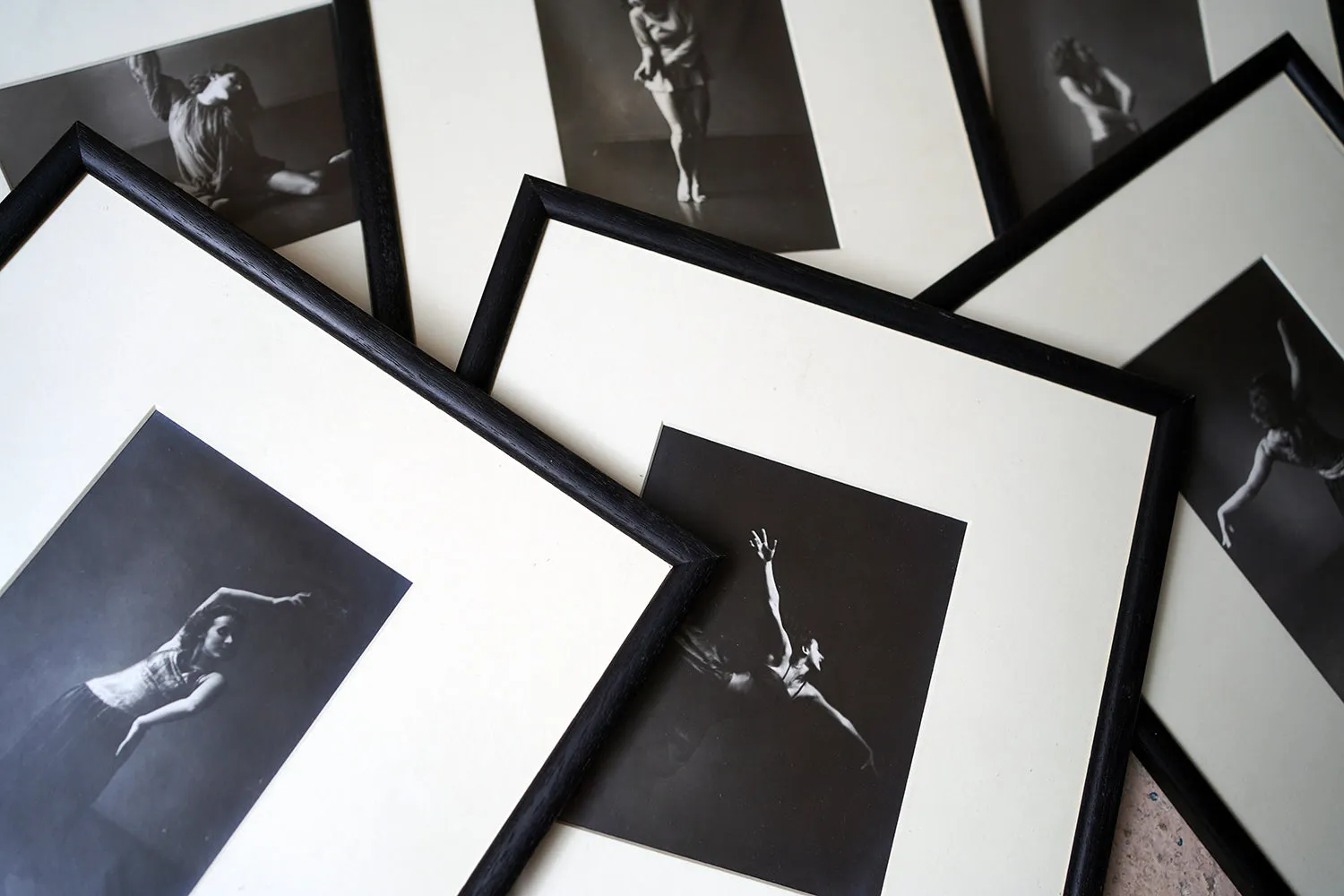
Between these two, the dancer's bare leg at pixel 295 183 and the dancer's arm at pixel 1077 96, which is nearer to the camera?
the dancer's bare leg at pixel 295 183

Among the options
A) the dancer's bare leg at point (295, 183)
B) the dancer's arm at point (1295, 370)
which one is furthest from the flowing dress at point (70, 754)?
the dancer's arm at point (1295, 370)

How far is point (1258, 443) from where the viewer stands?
1048 mm

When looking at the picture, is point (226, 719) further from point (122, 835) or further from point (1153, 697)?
point (1153, 697)

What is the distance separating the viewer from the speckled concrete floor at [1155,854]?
98 cm

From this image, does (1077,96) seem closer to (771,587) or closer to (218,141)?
(771,587)

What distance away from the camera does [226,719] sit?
783mm

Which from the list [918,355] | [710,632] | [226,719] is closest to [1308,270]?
[918,355]

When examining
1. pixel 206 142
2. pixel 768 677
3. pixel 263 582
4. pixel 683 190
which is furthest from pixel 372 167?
pixel 768 677

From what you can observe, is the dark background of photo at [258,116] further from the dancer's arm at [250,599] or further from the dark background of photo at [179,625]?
the dancer's arm at [250,599]

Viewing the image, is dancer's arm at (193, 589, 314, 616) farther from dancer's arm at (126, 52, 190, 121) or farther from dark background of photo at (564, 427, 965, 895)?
→ dancer's arm at (126, 52, 190, 121)

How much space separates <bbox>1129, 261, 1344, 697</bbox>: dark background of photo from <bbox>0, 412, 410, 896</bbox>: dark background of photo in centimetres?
91

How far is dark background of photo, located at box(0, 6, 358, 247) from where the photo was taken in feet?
3.21

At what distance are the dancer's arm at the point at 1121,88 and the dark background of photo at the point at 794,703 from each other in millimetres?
704

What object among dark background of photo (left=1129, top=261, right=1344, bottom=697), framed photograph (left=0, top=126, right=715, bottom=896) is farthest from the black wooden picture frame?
dark background of photo (left=1129, top=261, right=1344, bottom=697)
